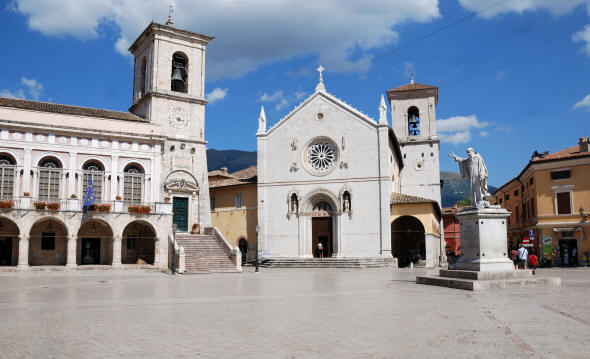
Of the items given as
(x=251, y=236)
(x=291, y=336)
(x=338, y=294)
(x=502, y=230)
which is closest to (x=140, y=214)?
(x=251, y=236)

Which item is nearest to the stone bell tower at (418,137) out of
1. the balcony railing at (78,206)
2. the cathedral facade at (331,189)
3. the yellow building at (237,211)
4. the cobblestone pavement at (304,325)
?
the cathedral facade at (331,189)

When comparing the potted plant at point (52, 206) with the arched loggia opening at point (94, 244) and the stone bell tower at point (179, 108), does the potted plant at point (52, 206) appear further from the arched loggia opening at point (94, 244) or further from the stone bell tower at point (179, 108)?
the stone bell tower at point (179, 108)

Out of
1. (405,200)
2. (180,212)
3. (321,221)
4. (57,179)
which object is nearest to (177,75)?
(180,212)

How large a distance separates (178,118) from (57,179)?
937 cm

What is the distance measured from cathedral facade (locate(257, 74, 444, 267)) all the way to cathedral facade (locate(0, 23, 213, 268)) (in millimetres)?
5633

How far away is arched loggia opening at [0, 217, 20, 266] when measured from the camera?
30297 millimetres

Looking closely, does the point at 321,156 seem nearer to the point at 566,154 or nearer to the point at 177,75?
the point at 177,75

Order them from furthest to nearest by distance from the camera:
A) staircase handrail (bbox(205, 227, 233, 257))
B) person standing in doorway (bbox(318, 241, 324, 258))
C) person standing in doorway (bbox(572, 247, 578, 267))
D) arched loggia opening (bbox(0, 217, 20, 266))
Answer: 1. person standing in doorway (bbox(318, 241, 324, 258))
2. person standing in doorway (bbox(572, 247, 578, 267))
3. staircase handrail (bbox(205, 227, 233, 257))
4. arched loggia opening (bbox(0, 217, 20, 266))

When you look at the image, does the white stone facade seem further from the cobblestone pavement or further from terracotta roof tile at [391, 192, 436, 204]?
the cobblestone pavement

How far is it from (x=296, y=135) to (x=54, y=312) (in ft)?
97.6

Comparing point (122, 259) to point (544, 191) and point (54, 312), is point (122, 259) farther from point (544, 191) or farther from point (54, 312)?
point (544, 191)

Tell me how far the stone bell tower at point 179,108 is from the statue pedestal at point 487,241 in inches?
893

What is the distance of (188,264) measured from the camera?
3100 cm

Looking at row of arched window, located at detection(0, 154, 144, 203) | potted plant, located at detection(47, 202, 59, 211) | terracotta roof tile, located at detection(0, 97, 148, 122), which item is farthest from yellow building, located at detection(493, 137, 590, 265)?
potted plant, located at detection(47, 202, 59, 211)
